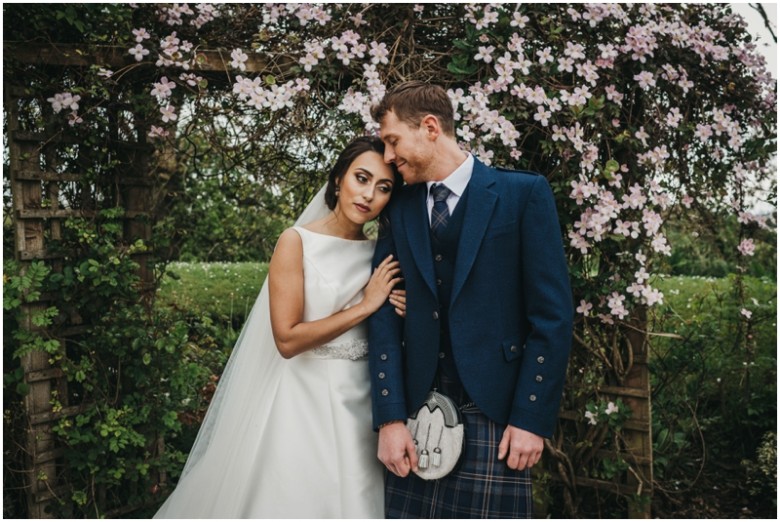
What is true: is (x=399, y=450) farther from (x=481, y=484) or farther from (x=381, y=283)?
(x=381, y=283)

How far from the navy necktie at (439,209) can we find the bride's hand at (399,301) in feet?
0.81

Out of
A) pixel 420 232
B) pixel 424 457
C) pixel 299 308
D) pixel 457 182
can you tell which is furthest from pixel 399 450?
pixel 457 182

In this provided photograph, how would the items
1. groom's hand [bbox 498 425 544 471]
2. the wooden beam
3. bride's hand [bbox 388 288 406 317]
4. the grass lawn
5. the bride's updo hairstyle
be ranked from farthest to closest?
the grass lawn
the wooden beam
the bride's updo hairstyle
bride's hand [bbox 388 288 406 317]
groom's hand [bbox 498 425 544 471]

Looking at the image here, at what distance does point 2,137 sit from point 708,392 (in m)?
4.45

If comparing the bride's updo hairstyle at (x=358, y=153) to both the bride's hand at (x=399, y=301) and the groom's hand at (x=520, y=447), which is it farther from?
the groom's hand at (x=520, y=447)

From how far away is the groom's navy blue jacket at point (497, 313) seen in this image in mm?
2018

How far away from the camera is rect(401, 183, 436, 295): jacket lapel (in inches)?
83.9

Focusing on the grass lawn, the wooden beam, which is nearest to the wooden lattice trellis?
the wooden beam

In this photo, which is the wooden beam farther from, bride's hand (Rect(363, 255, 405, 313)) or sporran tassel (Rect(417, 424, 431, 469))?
sporran tassel (Rect(417, 424, 431, 469))

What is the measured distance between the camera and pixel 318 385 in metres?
2.35

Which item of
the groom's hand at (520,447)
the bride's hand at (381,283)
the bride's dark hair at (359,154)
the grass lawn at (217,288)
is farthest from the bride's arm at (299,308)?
the grass lawn at (217,288)

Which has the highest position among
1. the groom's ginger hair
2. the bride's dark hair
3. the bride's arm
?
the groom's ginger hair

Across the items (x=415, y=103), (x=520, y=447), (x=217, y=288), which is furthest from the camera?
(x=217, y=288)

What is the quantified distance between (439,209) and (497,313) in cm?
41
